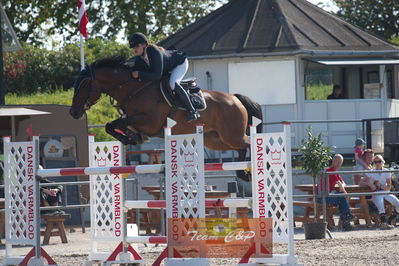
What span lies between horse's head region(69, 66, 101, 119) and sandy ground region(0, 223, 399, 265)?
170 centimetres

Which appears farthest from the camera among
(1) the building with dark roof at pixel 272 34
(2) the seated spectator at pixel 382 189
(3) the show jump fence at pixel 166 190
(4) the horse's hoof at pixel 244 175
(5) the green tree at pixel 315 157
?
(1) the building with dark roof at pixel 272 34

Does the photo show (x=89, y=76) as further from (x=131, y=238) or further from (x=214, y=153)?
(x=214, y=153)

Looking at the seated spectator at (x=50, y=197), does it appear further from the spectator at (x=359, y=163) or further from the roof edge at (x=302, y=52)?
the roof edge at (x=302, y=52)

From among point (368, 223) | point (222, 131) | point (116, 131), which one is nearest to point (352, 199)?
point (368, 223)

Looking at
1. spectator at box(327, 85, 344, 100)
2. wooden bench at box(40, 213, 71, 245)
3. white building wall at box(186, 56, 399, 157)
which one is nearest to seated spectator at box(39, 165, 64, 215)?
wooden bench at box(40, 213, 71, 245)

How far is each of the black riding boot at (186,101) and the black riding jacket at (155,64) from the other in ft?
0.88

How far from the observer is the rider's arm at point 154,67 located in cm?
1096

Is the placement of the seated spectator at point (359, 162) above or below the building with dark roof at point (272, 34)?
below

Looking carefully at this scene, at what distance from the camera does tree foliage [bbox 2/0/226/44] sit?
Result: 36.0 metres

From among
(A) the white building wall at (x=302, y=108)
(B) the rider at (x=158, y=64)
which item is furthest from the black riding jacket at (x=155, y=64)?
(A) the white building wall at (x=302, y=108)

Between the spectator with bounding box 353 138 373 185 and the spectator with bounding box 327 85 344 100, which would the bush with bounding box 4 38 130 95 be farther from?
the spectator with bounding box 353 138 373 185

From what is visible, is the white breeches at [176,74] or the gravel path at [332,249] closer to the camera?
the gravel path at [332,249]

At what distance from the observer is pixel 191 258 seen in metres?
8.80

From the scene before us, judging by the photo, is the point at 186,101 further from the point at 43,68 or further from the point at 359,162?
the point at 43,68
